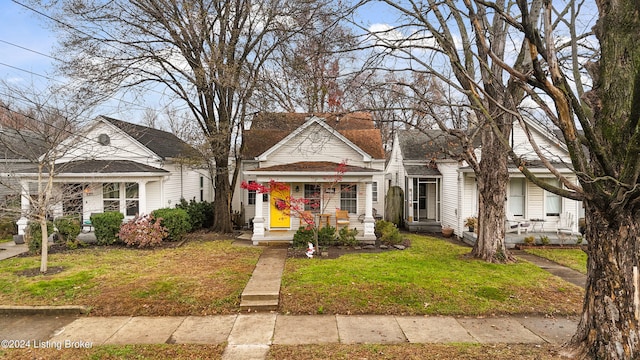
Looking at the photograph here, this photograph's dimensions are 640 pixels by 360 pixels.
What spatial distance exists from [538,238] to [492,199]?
563 cm

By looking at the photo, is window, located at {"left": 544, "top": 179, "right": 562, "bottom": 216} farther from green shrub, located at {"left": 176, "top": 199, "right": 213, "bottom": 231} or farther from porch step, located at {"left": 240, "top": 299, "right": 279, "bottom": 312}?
green shrub, located at {"left": 176, "top": 199, "right": 213, "bottom": 231}

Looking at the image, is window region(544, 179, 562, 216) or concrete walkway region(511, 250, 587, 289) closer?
concrete walkway region(511, 250, 587, 289)

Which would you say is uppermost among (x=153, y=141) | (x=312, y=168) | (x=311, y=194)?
(x=153, y=141)

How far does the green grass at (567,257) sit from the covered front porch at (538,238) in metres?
0.63

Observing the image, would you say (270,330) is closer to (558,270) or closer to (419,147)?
(558,270)

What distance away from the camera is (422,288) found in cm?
785

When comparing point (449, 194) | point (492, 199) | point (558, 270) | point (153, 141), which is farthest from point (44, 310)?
point (449, 194)

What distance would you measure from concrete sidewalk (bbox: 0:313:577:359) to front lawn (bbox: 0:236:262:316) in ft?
1.60

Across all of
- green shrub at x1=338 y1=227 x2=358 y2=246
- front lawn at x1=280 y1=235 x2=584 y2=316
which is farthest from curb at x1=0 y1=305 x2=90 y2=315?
green shrub at x1=338 y1=227 x2=358 y2=246

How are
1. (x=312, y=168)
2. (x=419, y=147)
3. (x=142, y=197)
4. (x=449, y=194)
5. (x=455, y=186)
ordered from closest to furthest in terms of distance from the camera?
(x=312, y=168), (x=142, y=197), (x=455, y=186), (x=449, y=194), (x=419, y=147)

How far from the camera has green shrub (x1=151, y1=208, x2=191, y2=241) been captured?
13.8m

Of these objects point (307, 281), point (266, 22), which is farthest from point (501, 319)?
point (266, 22)

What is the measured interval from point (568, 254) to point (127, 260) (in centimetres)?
1514

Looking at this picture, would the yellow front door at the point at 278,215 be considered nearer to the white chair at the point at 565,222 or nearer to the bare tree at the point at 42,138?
the bare tree at the point at 42,138
